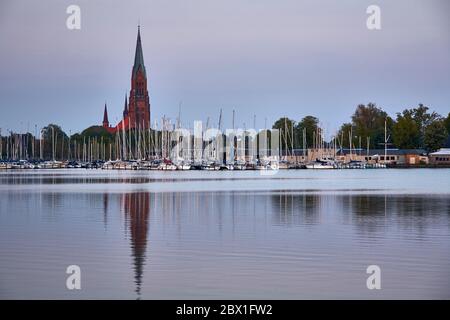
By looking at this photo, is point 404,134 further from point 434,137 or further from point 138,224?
point 138,224

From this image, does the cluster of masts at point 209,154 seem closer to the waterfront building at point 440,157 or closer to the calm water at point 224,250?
the waterfront building at point 440,157

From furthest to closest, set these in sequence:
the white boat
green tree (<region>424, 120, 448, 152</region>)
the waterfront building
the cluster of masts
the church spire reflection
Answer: green tree (<region>424, 120, 448, 152</region>)
the waterfront building
the white boat
the cluster of masts
the church spire reflection

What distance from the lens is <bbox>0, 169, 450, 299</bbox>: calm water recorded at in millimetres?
21109

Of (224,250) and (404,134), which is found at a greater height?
(404,134)

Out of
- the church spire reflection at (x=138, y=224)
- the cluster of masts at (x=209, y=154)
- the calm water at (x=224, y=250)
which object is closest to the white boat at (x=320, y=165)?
the cluster of masts at (x=209, y=154)

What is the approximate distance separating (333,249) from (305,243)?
168 cm

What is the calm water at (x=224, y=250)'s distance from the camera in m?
21.1

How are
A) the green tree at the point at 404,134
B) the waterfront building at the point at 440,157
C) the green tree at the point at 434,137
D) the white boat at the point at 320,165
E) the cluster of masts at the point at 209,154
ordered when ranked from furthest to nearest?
the green tree at the point at 404,134 → the green tree at the point at 434,137 → the waterfront building at the point at 440,157 → the white boat at the point at 320,165 → the cluster of masts at the point at 209,154

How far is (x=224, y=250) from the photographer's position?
1109 inches

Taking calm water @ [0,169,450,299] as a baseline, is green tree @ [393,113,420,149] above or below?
above

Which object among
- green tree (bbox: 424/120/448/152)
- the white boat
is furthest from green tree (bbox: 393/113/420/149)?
the white boat

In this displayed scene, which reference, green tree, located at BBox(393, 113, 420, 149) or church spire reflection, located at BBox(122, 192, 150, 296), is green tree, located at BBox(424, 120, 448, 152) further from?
church spire reflection, located at BBox(122, 192, 150, 296)

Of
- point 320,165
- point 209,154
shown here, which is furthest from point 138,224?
point 320,165
